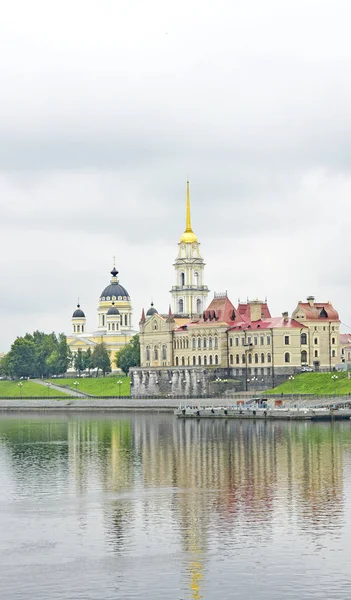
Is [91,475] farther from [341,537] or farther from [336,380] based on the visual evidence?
[336,380]

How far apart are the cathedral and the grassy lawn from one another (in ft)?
17.5

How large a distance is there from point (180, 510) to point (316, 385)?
9925cm

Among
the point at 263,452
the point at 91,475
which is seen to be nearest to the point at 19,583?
the point at 91,475

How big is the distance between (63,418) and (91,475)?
84.0m

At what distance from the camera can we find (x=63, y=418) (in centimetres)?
16775

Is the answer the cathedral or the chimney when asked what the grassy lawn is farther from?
the chimney

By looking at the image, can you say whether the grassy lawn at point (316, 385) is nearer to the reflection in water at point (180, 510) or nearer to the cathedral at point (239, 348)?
the cathedral at point (239, 348)

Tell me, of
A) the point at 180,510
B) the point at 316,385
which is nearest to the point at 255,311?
the point at 316,385

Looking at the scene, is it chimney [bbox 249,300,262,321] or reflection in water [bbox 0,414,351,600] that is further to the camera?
chimney [bbox 249,300,262,321]

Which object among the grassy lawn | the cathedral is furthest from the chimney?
the grassy lawn

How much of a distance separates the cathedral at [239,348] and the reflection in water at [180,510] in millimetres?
62835

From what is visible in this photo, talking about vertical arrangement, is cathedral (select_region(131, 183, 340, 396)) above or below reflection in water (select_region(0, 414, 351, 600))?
above

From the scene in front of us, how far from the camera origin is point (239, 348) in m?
183

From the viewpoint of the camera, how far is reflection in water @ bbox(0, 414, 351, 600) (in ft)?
169
